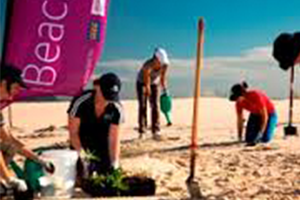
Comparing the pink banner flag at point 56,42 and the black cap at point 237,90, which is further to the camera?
the black cap at point 237,90

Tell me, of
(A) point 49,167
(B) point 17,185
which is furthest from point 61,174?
(B) point 17,185

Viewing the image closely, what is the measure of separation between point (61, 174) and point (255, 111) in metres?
4.69

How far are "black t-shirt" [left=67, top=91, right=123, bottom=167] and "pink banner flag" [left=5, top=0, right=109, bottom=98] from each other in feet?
6.43

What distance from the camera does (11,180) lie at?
5176 millimetres

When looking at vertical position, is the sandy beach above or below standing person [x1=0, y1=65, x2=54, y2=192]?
below

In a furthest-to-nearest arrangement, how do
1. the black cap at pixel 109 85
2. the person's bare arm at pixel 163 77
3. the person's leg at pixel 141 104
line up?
the person's bare arm at pixel 163 77 < the person's leg at pixel 141 104 < the black cap at pixel 109 85

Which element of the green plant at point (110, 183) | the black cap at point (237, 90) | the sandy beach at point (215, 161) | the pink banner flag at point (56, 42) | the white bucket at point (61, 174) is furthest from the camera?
the black cap at point (237, 90)

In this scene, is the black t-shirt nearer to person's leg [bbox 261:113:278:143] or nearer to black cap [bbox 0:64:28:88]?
black cap [bbox 0:64:28:88]

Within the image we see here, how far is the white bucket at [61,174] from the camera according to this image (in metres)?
5.59

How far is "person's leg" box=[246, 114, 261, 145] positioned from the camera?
9695 mm

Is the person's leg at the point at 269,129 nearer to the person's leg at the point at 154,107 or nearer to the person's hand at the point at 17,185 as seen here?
the person's leg at the point at 154,107

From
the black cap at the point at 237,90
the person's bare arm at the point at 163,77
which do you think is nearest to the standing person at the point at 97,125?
the black cap at the point at 237,90

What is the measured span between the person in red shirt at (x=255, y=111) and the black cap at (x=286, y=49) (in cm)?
389

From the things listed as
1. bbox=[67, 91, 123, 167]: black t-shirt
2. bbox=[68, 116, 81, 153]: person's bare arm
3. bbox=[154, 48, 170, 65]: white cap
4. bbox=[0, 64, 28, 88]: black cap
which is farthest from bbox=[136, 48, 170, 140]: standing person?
bbox=[0, 64, 28, 88]: black cap
